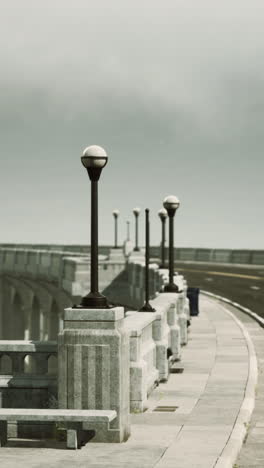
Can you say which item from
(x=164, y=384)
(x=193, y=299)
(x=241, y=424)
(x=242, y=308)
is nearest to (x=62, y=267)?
(x=242, y=308)

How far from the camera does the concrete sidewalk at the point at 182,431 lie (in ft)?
42.3

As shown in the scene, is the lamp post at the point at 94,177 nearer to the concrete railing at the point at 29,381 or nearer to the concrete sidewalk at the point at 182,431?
the concrete railing at the point at 29,381

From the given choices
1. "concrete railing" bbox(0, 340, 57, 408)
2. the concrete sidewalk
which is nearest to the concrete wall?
the concrete sidewalk

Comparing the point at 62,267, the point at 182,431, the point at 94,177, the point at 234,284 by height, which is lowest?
the point at 182,431

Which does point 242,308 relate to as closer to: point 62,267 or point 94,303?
point 94,303

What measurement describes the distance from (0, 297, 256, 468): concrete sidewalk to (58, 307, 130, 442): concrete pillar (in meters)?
0.62

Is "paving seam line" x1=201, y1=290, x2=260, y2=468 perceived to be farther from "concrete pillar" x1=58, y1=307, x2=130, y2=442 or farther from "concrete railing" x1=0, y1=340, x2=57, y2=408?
"concrete railing" x1=0, y1=340, x2=57, y2=408

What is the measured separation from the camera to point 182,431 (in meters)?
14.9

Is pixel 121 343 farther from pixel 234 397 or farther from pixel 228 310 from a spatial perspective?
pixel 228 310

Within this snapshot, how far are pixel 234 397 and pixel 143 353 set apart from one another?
5.74 feet

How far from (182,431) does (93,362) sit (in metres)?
1.71

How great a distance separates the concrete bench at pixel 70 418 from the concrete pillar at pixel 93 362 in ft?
0.97

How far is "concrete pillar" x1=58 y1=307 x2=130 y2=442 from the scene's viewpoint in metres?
14.3

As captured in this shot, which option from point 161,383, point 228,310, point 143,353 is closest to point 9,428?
point 143,353
